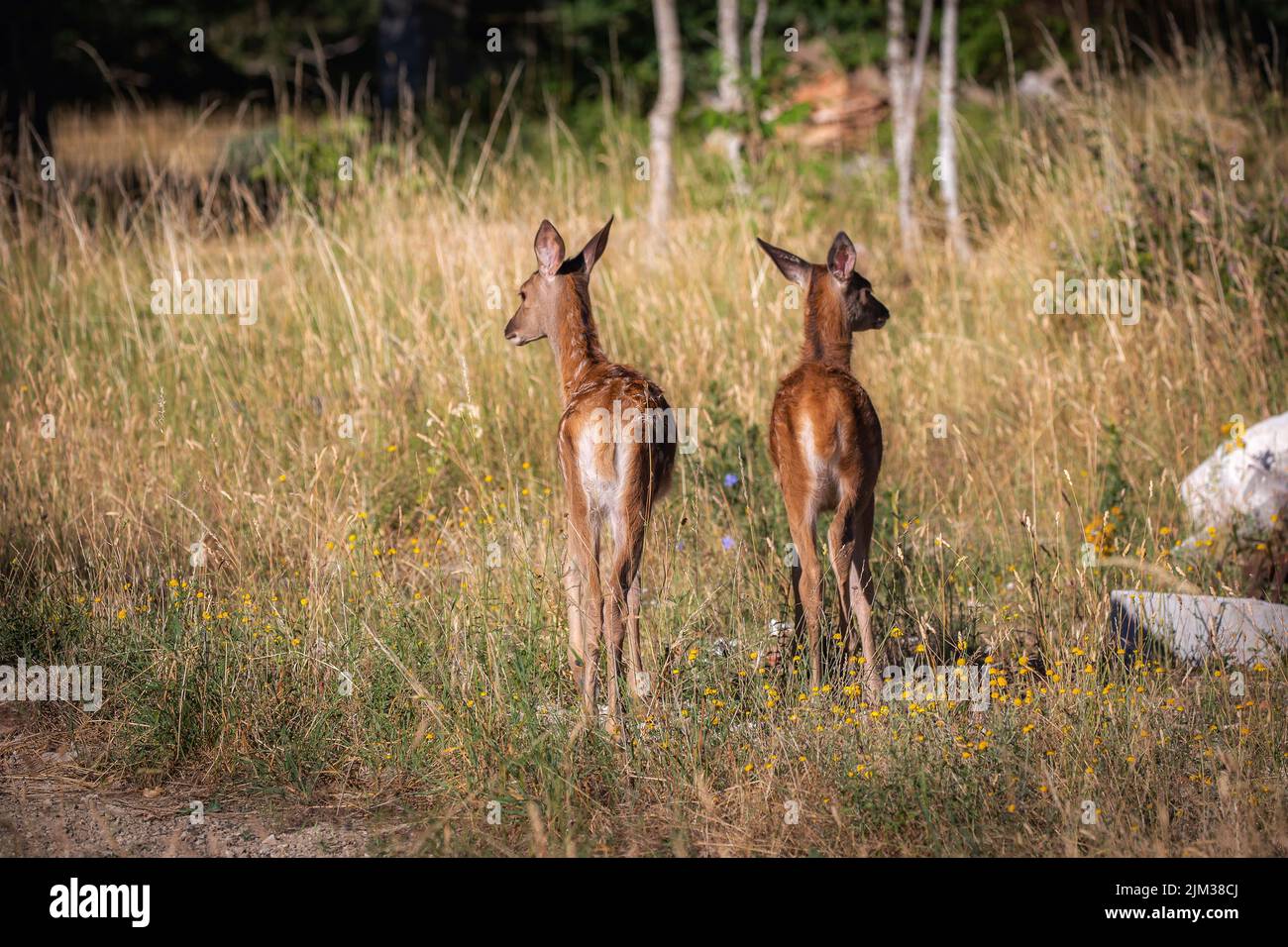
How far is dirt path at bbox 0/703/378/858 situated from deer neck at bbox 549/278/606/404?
1.71m

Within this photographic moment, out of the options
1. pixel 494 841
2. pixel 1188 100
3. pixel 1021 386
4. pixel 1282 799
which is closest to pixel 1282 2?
pixel 1188 100

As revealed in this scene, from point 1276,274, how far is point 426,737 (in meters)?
5.88

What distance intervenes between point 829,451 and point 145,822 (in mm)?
2575

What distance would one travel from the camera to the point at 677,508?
650 centimetres

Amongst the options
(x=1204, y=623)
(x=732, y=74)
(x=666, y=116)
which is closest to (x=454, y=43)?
(x=732, y=74)

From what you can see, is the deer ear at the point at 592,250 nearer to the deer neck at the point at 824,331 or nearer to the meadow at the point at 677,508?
the deer neck at the point at 824,331

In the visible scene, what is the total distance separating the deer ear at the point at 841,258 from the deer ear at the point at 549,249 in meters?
0.98

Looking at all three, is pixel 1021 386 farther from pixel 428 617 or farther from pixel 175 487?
pixel 175 487

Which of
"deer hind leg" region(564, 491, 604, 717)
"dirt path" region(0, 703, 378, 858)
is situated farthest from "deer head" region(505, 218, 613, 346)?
"dirt path" region(0, 703, 378, 858)

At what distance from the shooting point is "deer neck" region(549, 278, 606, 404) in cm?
510

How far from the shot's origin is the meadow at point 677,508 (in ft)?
14.6

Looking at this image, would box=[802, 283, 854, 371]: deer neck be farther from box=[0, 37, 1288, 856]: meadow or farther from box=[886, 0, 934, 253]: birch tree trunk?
box=[886, 0, 934, 253]: birch tree trunk

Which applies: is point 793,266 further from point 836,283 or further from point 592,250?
point 592,250

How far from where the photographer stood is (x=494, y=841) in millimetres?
4238
